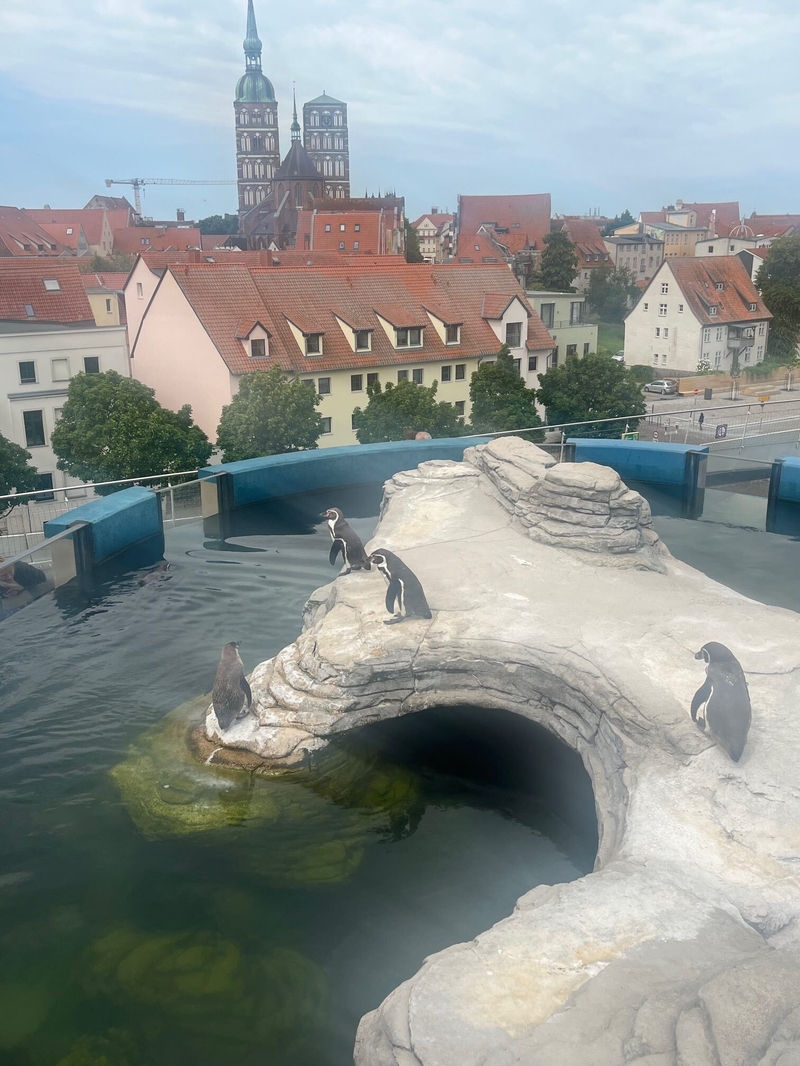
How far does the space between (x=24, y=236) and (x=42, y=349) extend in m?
57.3

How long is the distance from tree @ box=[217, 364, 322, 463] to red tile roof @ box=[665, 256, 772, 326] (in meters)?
38.6

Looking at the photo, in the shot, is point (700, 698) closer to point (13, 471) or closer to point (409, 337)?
point (13, 471)

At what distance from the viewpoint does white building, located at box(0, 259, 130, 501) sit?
123 feet

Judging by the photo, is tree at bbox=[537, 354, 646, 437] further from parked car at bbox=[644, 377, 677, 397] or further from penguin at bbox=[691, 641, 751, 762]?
penguin at bbox=[691, 641, 751, 762]

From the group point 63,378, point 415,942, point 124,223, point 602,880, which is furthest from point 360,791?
point 124,223

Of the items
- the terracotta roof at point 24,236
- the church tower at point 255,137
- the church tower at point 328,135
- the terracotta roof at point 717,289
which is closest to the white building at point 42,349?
the terracotta roof at point 717,289

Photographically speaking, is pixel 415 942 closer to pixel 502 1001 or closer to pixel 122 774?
pixel 502 1001

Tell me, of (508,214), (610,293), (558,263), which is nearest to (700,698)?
(558,263)

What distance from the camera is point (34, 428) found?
38312mm

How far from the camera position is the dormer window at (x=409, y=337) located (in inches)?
1664

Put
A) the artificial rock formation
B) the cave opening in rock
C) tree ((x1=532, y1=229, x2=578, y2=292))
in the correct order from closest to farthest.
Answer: the artificial rock formation → the cave opening in rock → tree ((x1=532, y1=229, x2=578, y2=292))

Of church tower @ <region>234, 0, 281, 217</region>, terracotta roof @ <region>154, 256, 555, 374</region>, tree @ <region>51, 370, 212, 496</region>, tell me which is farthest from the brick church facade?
tree @ <region>51, 370, 212, 496</region>

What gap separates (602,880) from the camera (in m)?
6.68

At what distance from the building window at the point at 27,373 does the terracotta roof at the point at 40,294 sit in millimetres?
1989
